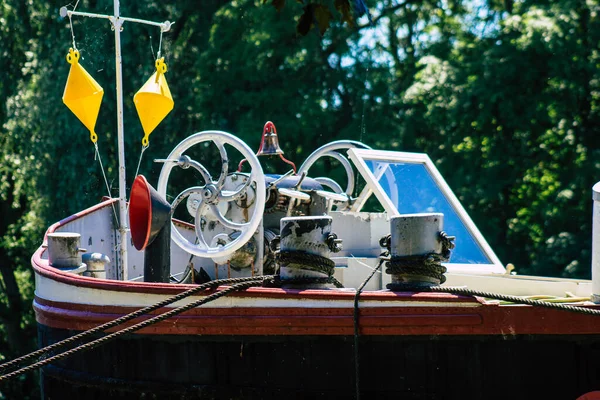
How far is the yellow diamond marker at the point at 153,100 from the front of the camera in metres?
9.12

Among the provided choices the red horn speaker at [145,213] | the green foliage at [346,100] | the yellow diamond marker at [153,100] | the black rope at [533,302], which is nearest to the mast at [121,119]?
the yellow diamond marker at [153,100]

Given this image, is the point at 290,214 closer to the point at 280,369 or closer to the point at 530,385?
the point at 280,369

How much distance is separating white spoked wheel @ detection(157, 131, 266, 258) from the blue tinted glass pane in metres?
1.23

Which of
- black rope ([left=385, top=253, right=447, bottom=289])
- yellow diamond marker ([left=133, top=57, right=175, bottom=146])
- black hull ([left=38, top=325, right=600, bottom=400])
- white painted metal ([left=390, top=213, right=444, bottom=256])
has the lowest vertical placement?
black hull ([left=38, top=325, right=600, bottom=400])

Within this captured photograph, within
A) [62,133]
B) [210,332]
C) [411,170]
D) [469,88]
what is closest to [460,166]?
[469,88]

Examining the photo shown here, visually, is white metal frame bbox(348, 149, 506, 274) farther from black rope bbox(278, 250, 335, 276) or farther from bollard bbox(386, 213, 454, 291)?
bollard bbox(386, 213, 454, 291)

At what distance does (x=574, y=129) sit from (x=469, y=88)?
1.96 metres

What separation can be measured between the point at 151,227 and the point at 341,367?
6.53 ft

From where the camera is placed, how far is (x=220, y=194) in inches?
325

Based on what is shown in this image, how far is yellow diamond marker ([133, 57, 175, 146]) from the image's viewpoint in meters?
9.12

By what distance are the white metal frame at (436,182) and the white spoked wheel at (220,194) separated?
101 centimetres

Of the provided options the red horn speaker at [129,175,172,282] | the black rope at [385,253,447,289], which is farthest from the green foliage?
the black rope at [385,253,447,289]

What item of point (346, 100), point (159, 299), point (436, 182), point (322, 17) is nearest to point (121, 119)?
point (159, 299)

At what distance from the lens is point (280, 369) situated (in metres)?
6.82
